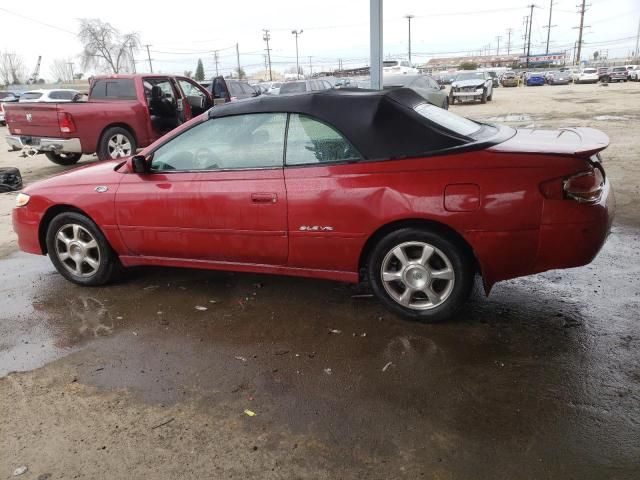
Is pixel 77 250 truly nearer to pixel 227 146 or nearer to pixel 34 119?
pixel 227 146

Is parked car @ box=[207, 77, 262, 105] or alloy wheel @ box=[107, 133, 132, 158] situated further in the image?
parked car @ box=[207, 77, 262, 105]

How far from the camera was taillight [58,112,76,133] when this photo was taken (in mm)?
9539

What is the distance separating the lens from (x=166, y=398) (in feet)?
9.82

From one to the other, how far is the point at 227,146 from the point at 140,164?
28.4 inches

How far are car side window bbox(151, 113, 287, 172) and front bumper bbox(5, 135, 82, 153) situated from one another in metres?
6.42

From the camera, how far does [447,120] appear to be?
3.99 meters

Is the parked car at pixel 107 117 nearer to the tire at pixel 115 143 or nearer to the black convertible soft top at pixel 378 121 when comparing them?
the tire at pixel 115 143

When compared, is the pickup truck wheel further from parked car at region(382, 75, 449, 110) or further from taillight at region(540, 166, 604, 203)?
taillight at region(540, 166, 604, 203)

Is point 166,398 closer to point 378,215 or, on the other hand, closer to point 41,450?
point 41,450

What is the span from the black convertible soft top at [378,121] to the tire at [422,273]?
571 mm

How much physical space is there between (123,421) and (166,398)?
27 centimetres

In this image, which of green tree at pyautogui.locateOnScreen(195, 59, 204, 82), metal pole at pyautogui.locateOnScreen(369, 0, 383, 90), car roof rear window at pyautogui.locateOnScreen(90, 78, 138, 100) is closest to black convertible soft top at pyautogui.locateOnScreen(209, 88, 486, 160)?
metal pole at pyautogui.locateOnScreen(369, 0, 383, 90)

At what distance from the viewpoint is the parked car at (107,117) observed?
9688mm

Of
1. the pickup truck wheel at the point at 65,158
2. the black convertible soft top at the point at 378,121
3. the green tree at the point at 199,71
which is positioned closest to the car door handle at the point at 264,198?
the black convertible soft top at the point at 378,121
